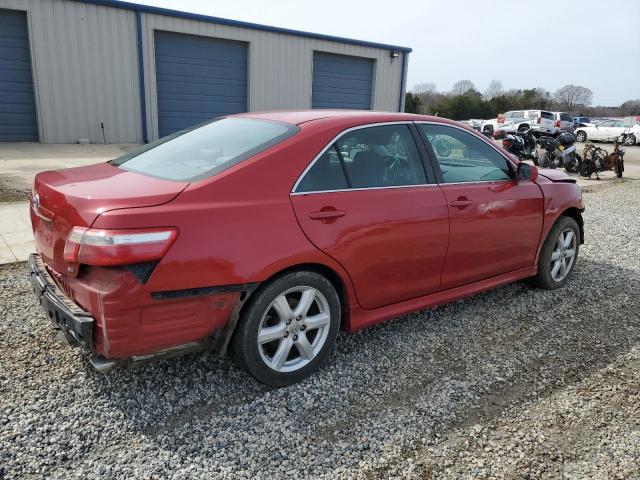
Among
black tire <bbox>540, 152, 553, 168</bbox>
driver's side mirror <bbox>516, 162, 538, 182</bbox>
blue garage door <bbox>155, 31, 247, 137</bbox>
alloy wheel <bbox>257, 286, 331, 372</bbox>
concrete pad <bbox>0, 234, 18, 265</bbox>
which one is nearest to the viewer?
alloy wheel <bbox>257, 286, 331, 372</bbox>

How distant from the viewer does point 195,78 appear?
48.2 ft

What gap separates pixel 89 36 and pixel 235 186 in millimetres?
12500

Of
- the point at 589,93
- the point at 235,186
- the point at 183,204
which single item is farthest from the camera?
the point at 589,93

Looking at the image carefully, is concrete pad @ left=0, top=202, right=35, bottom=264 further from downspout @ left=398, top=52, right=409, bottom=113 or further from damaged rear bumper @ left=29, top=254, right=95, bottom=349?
downspout @ left=398, top=52, right=409, bottom=113

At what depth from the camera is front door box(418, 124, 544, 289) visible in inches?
143

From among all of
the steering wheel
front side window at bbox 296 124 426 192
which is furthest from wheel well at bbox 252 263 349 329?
the steering wheel

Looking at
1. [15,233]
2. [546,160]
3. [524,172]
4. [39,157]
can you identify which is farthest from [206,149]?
[546,160]

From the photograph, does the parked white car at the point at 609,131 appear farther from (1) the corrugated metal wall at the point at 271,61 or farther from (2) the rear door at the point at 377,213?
(2) the rear door at the point at 377,213

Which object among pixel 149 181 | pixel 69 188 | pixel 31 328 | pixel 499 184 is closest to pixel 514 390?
pixel 499 184

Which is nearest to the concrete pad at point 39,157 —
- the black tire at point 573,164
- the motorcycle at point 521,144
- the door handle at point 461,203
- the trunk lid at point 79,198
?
the trunk lid at point 79,198

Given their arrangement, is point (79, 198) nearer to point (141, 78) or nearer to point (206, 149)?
point (206, 149)

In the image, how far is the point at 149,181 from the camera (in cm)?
274

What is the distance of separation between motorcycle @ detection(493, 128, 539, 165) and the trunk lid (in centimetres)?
1192

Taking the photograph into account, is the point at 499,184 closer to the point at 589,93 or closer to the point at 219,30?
the point at 219,30
